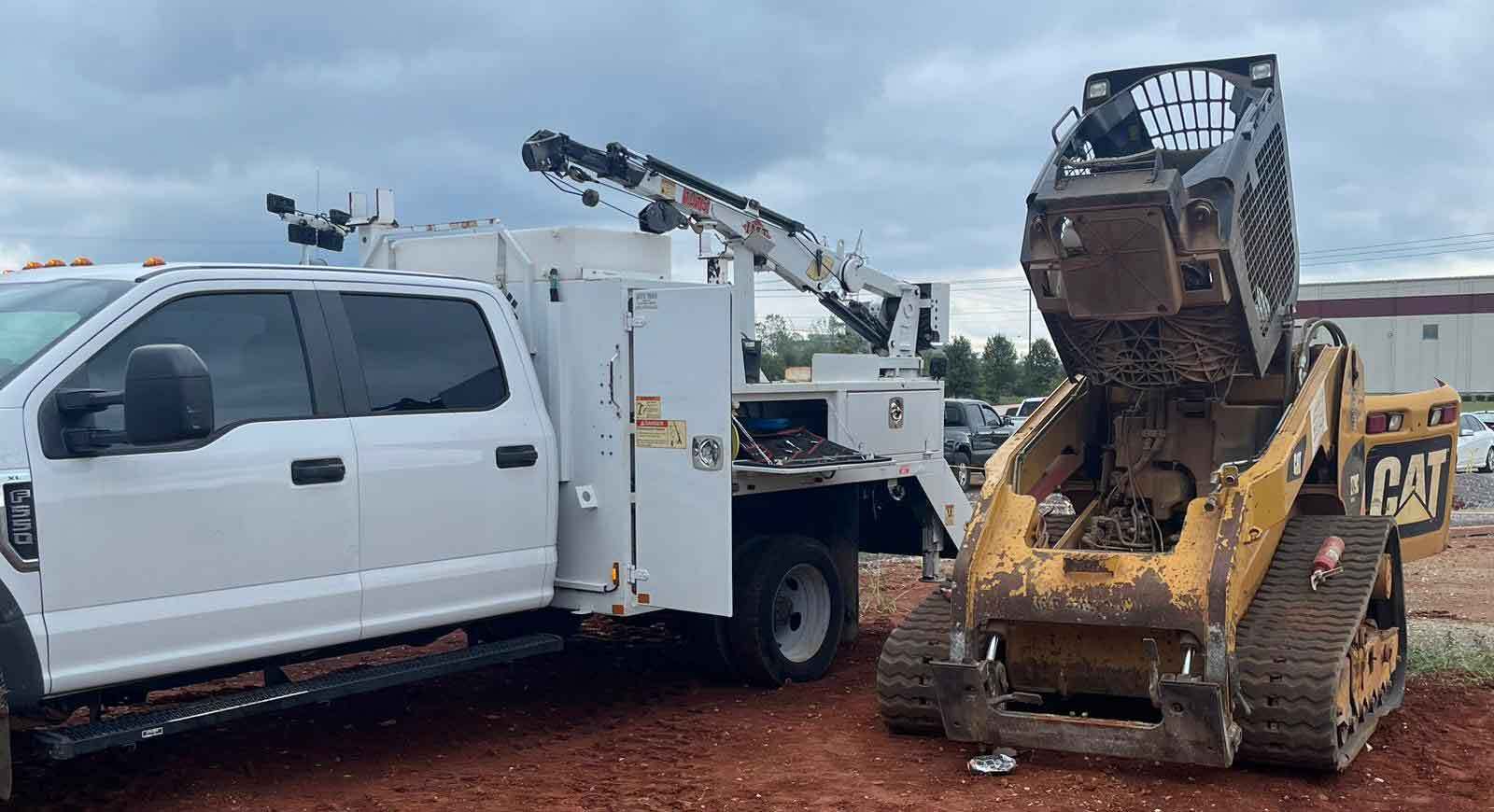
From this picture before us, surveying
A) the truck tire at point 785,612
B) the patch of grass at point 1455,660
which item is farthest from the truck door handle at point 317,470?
the patch of grass at point 1455,660

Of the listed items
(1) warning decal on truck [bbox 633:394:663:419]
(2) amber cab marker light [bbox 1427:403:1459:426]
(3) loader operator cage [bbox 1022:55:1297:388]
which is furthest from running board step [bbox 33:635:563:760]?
(2) amber cab marker light [bbox 1427:403:1459:426]

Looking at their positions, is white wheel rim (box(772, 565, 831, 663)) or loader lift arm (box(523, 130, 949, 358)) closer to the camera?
white wheel rim (box(772, 565, 831, 663))

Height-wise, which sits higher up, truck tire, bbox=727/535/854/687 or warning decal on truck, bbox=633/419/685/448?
warning decal on truck, bbox=633/419/685/448

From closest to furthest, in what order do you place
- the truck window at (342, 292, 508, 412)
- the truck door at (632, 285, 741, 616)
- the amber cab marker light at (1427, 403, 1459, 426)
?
the truck window at (342, 292, 508, 412)
the truck door at (632, 285, 741, 616)
the amber cab marker light at (1427, 403, 1459, 426)

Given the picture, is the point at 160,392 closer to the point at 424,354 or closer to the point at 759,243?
the point at 424,354

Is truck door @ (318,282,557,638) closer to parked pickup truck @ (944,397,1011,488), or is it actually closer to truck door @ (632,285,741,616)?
truck door @ (632,285,741,616)

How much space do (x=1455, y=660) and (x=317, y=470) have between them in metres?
6.22

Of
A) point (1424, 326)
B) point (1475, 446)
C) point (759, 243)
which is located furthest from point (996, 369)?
point (759, 243)

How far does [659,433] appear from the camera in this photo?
7.00m

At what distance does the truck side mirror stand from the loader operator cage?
3.58 metres

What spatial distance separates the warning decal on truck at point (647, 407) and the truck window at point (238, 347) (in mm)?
1696

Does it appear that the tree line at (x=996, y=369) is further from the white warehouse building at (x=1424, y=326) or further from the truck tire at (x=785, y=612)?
the truck tire at (x=785, y=612)

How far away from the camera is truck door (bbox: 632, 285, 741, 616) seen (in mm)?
6848

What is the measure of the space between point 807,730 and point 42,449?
3.66m
